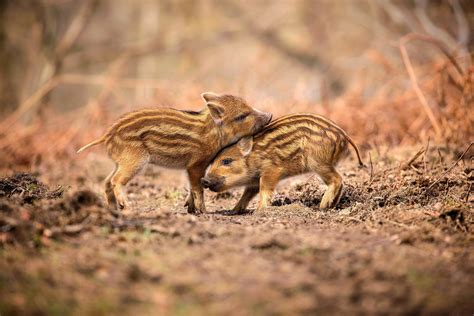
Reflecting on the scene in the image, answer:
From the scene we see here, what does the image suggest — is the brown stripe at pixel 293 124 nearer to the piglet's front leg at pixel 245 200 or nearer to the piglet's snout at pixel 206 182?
the piglet's front leg at pixel 245 200

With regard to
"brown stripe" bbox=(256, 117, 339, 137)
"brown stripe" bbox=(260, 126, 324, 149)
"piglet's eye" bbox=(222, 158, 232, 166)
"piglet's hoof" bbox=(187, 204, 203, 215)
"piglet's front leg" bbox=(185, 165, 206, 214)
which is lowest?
"piglet's hoof" bbox=(187, 204, 203, 215)

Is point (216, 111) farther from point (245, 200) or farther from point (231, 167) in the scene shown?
point (245, 200)

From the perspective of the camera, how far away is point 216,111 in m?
5.57

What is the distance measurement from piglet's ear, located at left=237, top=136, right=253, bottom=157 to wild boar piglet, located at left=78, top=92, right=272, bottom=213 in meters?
0.11

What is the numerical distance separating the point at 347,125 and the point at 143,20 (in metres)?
11.5

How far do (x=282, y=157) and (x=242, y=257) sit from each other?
2271mm

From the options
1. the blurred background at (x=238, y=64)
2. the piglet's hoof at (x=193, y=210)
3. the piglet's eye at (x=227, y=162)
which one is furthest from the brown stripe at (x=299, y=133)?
the blurred background at (x=238, y=64)

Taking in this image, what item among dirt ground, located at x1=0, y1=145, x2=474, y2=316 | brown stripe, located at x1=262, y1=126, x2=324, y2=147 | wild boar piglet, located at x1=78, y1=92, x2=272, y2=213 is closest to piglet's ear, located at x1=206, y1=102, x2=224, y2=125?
wild boar piglet, located at x1=78, y1=92, x2=272, y2=213

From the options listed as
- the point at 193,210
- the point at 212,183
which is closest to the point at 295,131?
the point at 212,183

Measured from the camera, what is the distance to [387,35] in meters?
14.1

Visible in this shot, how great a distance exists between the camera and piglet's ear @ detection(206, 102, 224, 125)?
5.56 m

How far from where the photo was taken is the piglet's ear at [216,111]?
5.56 m

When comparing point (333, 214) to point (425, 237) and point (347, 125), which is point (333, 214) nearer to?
point (425, 237)

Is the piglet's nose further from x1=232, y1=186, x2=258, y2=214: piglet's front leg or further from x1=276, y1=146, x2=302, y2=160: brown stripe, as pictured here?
x1=276, y1=146, x2=302, y2=160: brown stripe
